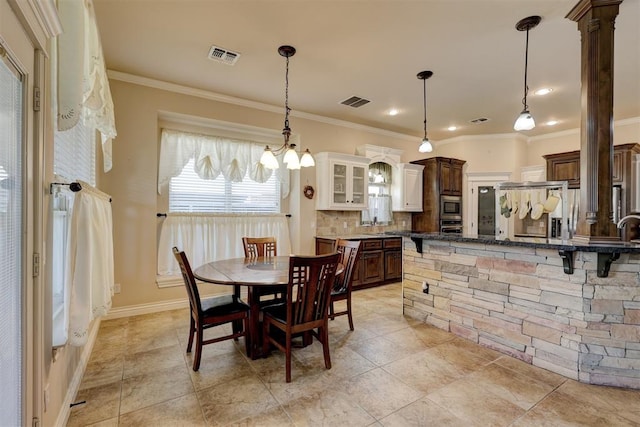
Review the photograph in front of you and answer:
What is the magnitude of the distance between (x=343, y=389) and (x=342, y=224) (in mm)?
3434

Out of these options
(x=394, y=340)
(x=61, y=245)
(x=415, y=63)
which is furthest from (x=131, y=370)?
(x=415, y=63)

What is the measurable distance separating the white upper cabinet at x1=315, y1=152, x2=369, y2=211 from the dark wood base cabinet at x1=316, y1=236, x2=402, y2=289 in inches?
23.6

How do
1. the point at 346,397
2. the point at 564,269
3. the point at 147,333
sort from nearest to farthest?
the point at 346,397, the point at 564,269, the point at 147,333

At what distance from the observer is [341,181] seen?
5105mm

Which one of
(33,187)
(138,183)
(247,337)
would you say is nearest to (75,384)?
→ (247,337)

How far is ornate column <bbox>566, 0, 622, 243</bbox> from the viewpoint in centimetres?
233

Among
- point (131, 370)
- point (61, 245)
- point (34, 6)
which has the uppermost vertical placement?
point (34, 6)

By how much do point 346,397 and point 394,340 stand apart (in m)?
1.07

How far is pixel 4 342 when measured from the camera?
114 cm

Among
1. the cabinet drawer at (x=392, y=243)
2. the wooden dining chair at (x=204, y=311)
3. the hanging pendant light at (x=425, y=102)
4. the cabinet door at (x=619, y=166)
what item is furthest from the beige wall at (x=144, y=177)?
the hanging pendant light at (x=425, y=102)

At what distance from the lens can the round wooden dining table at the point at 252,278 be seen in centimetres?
233

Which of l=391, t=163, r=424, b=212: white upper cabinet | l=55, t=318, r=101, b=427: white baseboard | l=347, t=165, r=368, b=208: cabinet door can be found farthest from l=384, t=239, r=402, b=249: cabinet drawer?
l=55, t=318, r=101, b=427: white baseboard

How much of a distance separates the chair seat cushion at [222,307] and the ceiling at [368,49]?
247 cm

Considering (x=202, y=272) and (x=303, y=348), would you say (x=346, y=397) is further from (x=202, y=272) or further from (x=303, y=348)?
(x=202, y=272)
